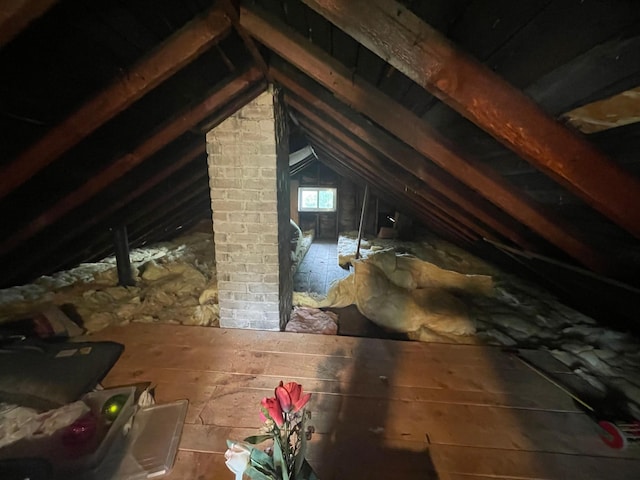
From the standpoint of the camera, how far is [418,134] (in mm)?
1250

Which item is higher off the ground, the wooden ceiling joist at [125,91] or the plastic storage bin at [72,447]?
the wooden ceiling joist at [125,91]

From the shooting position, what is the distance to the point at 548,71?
2.59 feet

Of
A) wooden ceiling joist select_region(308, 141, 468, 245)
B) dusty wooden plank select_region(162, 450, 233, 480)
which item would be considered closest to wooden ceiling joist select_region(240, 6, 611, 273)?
wooden ceiling joist select_region(308, 141, 468, 245)

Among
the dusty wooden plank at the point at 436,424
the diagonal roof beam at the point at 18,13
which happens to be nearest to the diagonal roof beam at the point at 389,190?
the dusty wooden plank at the point at 436,424

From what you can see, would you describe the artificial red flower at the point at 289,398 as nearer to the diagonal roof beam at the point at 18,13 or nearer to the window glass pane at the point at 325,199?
the diagonal roof beam at the point at 18,13

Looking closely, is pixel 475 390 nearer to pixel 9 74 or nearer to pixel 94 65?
pixel 94 65

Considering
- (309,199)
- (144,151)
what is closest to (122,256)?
(144,151)

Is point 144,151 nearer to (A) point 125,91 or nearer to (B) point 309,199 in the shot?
(A) point 125,91

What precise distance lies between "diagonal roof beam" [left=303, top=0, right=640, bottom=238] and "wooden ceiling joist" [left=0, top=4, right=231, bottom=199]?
0.65m

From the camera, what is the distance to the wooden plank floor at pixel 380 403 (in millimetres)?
1284

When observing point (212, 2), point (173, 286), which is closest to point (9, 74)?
point (212, 2)

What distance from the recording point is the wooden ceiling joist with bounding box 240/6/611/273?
1.23 meters

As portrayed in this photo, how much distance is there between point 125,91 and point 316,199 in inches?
226

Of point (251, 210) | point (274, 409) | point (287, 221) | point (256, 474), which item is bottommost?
point (256, 474)
